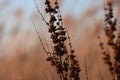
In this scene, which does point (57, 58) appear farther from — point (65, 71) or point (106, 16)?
point (106, 16)

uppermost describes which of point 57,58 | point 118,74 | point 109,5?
point 109,5

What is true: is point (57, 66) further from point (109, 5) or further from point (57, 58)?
point (109, 5)

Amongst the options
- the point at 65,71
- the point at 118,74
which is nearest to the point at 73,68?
the point at 65,71

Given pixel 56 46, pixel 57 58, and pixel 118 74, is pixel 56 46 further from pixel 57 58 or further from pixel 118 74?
pixel 118 74

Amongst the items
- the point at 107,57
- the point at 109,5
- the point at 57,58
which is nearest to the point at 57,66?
the point at 57,58

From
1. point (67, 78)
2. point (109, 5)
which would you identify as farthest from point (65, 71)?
point (109, 5)

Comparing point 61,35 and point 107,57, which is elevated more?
point 61,35

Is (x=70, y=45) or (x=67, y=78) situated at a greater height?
(x=70, y=45)
